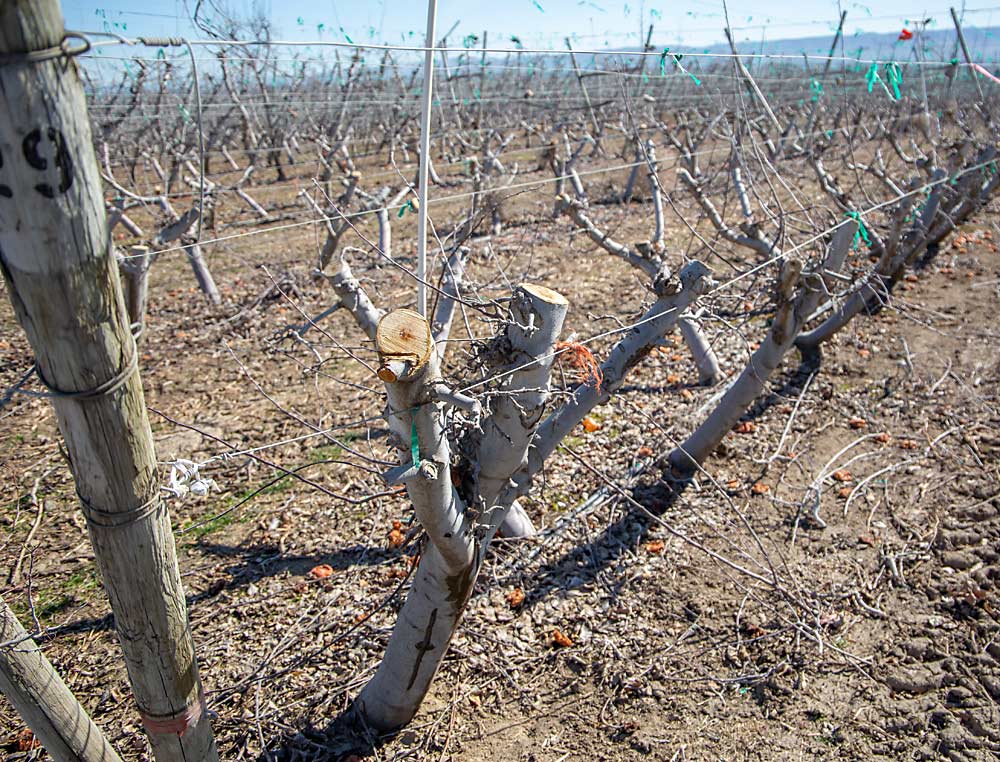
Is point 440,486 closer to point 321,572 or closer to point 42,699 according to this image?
point 42,699

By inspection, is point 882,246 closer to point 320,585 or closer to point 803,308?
point 803,308

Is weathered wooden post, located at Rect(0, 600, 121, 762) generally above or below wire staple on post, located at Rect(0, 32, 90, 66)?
below

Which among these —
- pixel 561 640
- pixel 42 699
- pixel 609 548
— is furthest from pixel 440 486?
pixel 609 548

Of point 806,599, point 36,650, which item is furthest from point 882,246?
point 36,650

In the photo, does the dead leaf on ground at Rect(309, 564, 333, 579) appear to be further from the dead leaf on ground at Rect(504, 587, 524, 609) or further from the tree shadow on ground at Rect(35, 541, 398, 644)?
the dead leaf on ground at Rect(504, 587, 524, 609)

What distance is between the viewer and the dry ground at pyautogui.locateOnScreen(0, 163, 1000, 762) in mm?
2635

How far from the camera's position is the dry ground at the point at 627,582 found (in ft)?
8.64

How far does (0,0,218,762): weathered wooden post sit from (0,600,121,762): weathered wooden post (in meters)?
0.36

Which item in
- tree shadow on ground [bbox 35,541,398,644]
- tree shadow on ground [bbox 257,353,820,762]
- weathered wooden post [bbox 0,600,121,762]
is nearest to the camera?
weathered wooden post [bbox 0,600,121,762]

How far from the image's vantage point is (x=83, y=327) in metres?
1.13

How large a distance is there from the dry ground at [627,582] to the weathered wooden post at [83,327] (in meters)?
0.40

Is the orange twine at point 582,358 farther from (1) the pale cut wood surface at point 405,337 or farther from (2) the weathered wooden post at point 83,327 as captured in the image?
(2) the weathered wooden post at point 83,327

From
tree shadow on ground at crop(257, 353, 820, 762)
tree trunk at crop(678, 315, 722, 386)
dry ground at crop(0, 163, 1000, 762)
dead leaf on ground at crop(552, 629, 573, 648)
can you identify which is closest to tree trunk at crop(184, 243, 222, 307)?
dry ground at crop(0, 163, 1000, 762)

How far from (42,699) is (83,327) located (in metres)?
1.17
